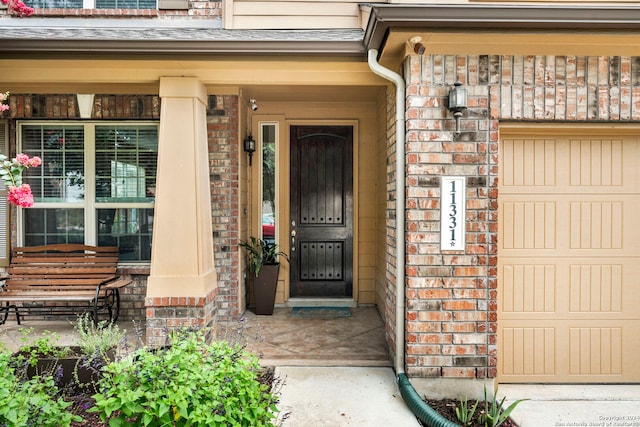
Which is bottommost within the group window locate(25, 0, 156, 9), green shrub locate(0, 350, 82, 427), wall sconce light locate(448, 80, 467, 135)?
green shrub locate(0, 350, 82, 427)

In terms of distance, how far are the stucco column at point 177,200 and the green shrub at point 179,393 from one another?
4.62 ft

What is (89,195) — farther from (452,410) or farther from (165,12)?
(452,410)

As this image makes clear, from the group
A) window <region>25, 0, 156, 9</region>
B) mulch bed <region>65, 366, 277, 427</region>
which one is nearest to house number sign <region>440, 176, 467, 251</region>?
mulch bed <region>65, 366, 277, 427</region>

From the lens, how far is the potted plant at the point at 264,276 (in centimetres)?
468

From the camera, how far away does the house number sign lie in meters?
2.91

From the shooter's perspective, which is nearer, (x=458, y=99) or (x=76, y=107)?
(x=458, y=99)

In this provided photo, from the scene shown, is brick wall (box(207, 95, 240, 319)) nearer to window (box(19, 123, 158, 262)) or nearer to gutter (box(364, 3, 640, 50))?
window (box(19, 123, 158, 262))

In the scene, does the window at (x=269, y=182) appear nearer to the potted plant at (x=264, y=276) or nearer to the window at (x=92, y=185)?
the potted plant at (x=264, y=276)

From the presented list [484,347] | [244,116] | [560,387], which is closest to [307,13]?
[244,116]

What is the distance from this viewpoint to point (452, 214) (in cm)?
292

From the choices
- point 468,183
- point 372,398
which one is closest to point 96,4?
point 468,183

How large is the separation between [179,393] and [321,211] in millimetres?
3560

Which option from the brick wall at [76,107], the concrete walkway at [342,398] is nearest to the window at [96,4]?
the brick wall at [76,107]

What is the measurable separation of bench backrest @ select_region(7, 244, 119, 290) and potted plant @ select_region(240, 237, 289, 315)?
1.58 meters
